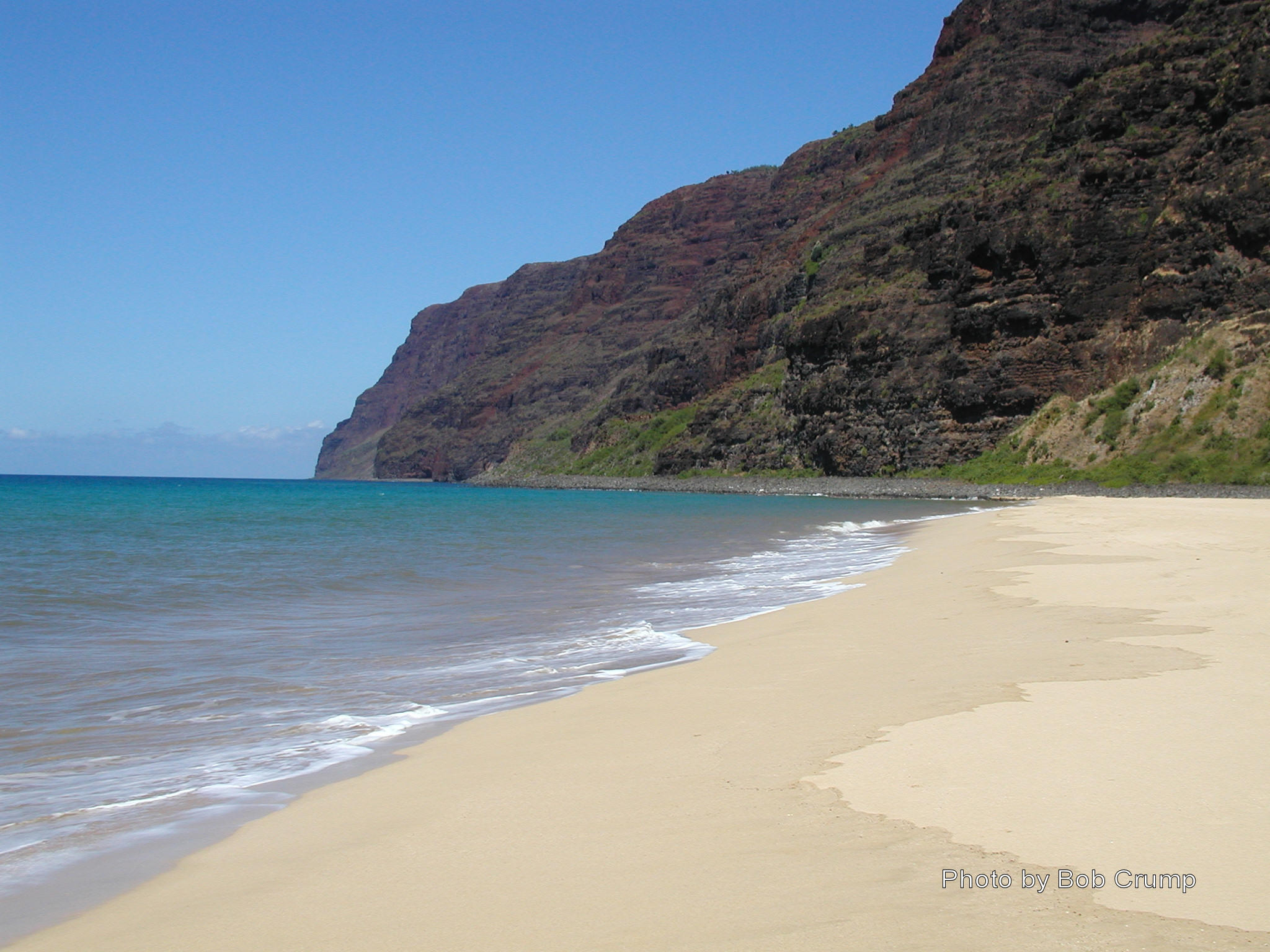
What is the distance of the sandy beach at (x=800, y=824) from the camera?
3.12 m

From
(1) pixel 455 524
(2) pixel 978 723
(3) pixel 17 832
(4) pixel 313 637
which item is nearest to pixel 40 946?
(3) pixel 17 832

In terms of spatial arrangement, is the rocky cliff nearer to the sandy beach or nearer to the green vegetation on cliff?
the green vegetation on cliff

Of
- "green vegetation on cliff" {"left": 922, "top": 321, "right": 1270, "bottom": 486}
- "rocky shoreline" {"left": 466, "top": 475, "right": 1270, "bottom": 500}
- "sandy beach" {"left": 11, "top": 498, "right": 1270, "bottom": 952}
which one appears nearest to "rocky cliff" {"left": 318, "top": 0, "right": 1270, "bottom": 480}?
"green vegetation on cliff" {"left": 922, "top": 321, "right": 1270, "bottom": 486}

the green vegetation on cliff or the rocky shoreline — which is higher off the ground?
the green vegetation on cliff

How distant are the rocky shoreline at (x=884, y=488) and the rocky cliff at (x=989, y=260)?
9.98 feet

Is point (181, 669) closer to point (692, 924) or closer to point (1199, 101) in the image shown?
point (692, 924)

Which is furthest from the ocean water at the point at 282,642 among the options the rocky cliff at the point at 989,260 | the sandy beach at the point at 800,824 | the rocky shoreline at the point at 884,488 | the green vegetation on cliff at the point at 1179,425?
the rocky cliff at the point at 989,260

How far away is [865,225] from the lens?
94438mm

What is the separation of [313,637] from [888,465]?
6357 centimetres

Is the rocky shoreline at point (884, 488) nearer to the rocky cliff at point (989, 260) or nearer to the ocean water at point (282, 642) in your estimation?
the rocky cliff at point (989, 260)

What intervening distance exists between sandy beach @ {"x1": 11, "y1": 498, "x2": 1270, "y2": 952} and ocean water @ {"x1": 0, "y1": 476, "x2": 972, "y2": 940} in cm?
94

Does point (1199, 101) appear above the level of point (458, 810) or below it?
above

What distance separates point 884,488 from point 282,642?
59.0 meters

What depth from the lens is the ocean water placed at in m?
5.70
